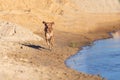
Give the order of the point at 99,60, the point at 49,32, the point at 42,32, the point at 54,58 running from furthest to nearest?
1. the point at 42,32
2. the point at 49,32
3. the point at 99,60
4. the point at 54,58

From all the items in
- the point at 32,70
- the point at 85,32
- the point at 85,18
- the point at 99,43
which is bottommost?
the point at 32,70

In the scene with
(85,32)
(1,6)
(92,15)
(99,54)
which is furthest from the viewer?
(92,15)

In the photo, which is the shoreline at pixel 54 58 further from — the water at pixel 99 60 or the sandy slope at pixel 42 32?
the water at pixel 99 60

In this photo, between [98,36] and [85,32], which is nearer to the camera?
[98,36]

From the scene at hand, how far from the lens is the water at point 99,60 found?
2105 centimetres

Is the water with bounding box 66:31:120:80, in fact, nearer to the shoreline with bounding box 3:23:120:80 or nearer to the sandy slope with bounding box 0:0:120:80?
the shoreline with bounding box 3:23:120:80

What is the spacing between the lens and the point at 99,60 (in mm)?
24719

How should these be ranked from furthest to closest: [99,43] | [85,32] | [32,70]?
1. [85,32]
2. [99,43]
3. [32,70]

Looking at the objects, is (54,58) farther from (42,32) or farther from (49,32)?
(42,32)

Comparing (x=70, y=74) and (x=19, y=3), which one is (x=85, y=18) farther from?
(x=70, y=74)

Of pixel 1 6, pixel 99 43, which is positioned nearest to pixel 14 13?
pixel 1 6

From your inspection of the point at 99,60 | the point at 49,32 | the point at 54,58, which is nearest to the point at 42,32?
the point at 49,32

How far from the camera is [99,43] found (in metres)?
34.2

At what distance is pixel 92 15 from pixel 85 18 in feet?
9.86
